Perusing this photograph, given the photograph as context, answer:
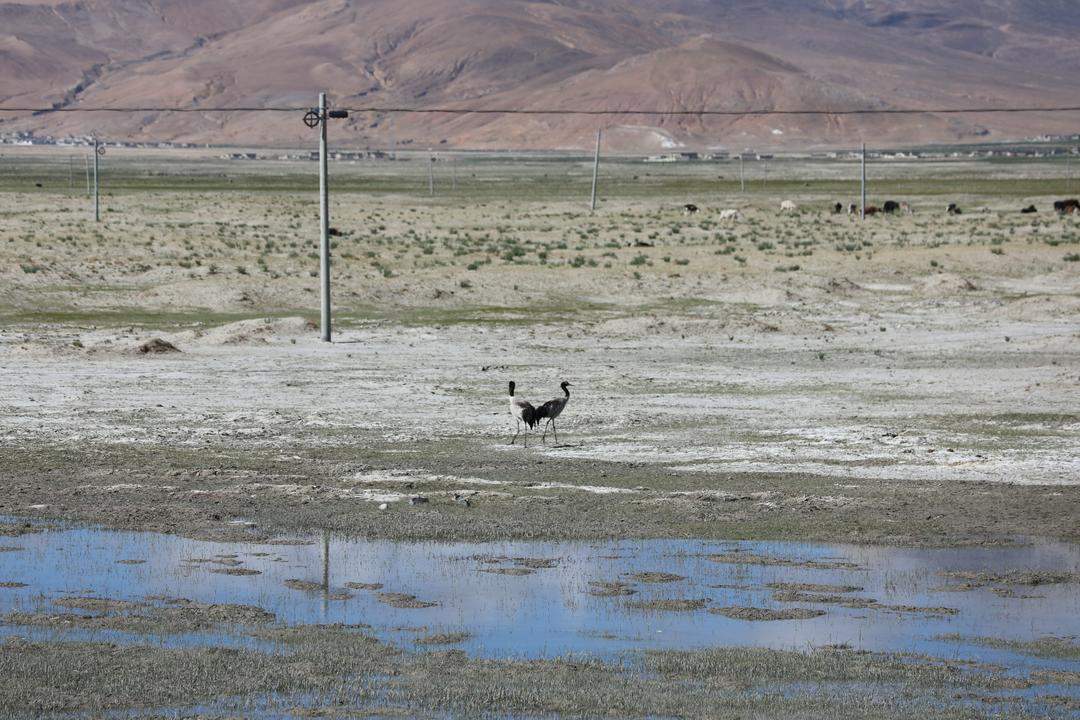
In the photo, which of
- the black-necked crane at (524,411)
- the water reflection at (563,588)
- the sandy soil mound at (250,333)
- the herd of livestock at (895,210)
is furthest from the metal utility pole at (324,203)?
the herd of livestock at (895,210)

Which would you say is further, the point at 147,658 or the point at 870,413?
the point at 870,413

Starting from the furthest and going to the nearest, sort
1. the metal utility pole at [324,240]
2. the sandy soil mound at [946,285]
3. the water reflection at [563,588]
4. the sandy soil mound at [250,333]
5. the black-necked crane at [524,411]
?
the sandy soil mound at [946,285], the sandy soil mound at [250,333], the metal utility pole at [324,240], the black-necked crane at [524,411], the water reflection at [563,588]

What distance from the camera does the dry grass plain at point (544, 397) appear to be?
1198cm

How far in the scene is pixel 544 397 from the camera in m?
27.1

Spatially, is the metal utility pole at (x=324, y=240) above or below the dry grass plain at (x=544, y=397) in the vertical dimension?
above

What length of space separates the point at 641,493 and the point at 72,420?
967cm

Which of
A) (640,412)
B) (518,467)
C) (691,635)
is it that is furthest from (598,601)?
(640,412)

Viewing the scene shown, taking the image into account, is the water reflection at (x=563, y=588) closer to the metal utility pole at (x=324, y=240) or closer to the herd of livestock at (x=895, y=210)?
the metal utility pole at (x=324, y=240)

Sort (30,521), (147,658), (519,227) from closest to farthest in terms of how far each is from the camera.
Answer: (147,658) < (30,521) < (519,227)

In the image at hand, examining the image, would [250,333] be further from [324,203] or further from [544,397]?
[544,397]

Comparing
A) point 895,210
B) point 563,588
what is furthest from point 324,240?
point 895,210

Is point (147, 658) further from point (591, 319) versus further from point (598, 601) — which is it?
point (591, 319)

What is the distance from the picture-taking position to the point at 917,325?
40938 millimetres

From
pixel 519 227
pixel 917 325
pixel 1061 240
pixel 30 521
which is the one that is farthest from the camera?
pixel 519 227
